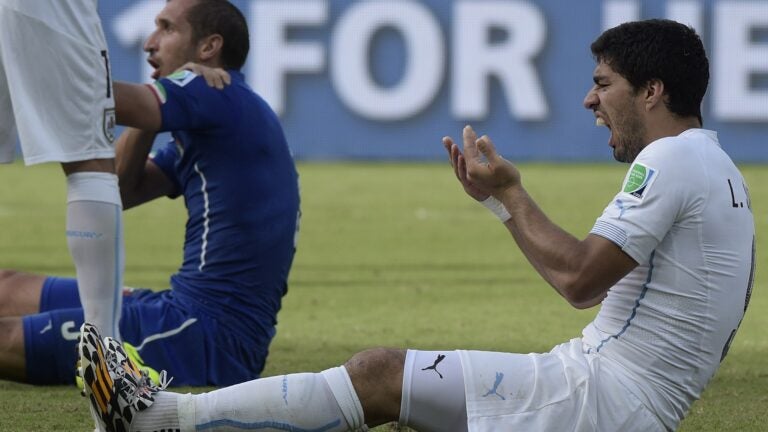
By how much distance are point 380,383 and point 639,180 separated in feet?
2.17

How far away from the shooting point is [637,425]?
303cm

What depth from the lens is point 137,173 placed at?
491cm

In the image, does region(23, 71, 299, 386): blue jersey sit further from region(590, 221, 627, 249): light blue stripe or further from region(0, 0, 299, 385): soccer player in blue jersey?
region(590, 221, 627, 249): light blue stripe

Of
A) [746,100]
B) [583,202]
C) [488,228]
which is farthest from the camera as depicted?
[746,100]

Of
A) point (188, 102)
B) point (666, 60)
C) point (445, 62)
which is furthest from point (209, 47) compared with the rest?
point (445, 62)

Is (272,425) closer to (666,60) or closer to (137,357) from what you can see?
(666,60)

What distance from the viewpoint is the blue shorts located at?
435 cm

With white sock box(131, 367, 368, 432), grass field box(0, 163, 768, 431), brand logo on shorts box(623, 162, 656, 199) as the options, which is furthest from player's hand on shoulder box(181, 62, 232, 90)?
brand logo on shorts box(623, 162, 656, 199)

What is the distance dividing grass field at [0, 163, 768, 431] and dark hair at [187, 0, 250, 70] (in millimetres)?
1016

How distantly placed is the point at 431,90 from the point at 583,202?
148 inches

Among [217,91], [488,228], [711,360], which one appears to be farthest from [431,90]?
[711,360]

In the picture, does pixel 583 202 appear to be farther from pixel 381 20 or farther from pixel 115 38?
pixel 115 38

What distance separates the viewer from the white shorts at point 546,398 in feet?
9.80

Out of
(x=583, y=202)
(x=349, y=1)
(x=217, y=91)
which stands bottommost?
(x=583, y=202)
